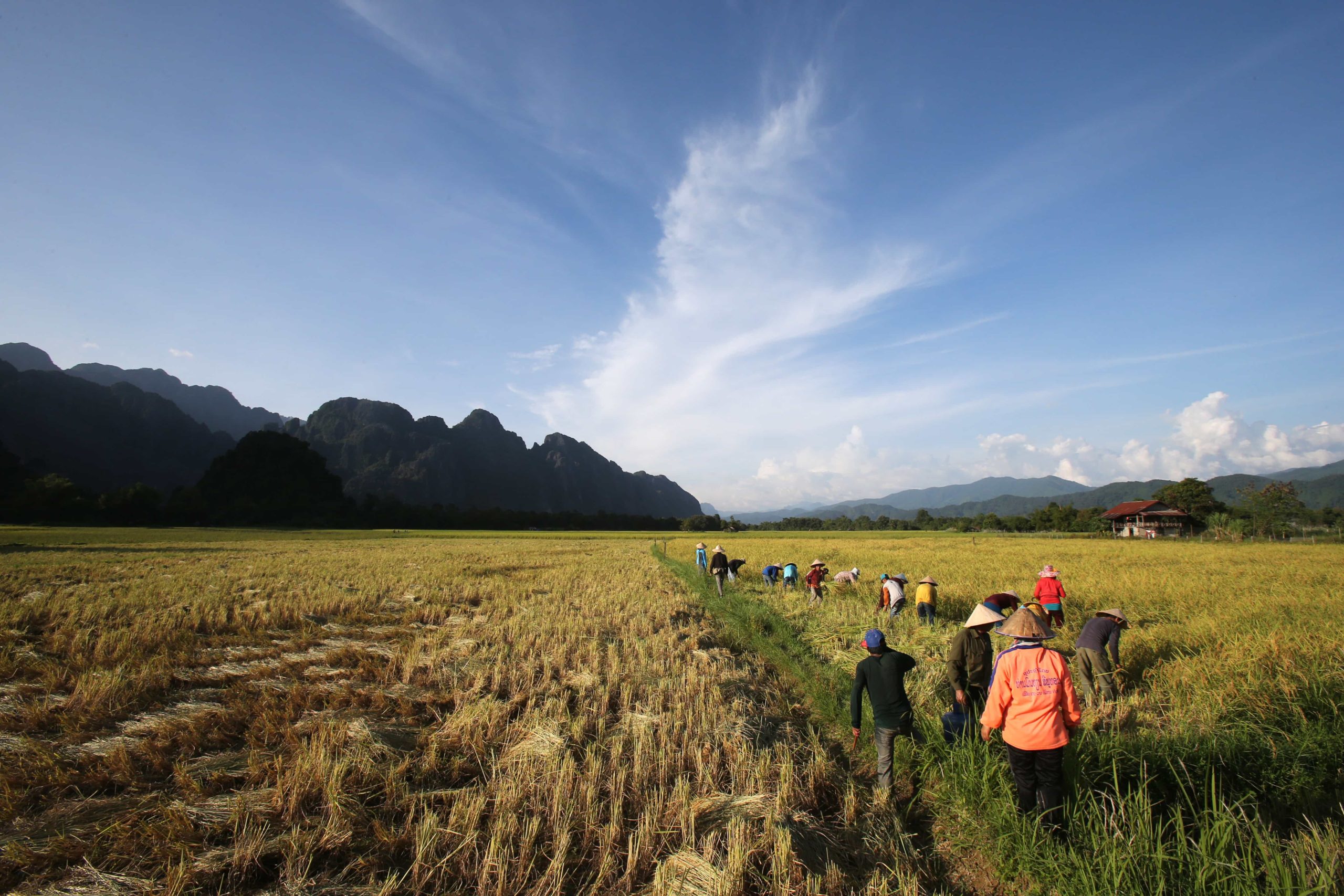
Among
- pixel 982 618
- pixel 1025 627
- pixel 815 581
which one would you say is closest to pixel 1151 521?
pixel 815 581

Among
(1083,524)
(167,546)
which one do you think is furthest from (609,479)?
(167,546)

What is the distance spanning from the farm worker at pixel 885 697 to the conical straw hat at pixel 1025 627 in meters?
0.85

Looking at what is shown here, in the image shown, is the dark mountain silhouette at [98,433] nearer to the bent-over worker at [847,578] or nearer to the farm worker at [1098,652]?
the bent-over worker at [847,578]

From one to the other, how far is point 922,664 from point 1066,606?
6.71 m

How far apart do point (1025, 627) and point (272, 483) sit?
109m

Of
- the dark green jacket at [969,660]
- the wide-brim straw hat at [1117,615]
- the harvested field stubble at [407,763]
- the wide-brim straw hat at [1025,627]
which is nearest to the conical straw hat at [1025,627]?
the wide-brim straw hat at [1025,627]

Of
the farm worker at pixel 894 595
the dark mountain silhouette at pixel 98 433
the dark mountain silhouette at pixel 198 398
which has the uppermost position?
the dark mountain silhouette at pixel 198 398

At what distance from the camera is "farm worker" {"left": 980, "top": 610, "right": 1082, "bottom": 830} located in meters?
3.59

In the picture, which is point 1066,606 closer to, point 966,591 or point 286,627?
point 966,591


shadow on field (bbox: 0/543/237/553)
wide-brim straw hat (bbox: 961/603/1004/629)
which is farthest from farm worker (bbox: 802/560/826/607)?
shadow on field (bbox: 0/543/237/553)

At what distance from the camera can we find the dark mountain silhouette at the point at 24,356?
134750mm

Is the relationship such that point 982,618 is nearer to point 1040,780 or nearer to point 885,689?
point 885,689

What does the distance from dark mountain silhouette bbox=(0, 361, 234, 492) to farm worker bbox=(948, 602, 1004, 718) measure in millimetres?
116003

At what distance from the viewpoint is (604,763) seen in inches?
185
